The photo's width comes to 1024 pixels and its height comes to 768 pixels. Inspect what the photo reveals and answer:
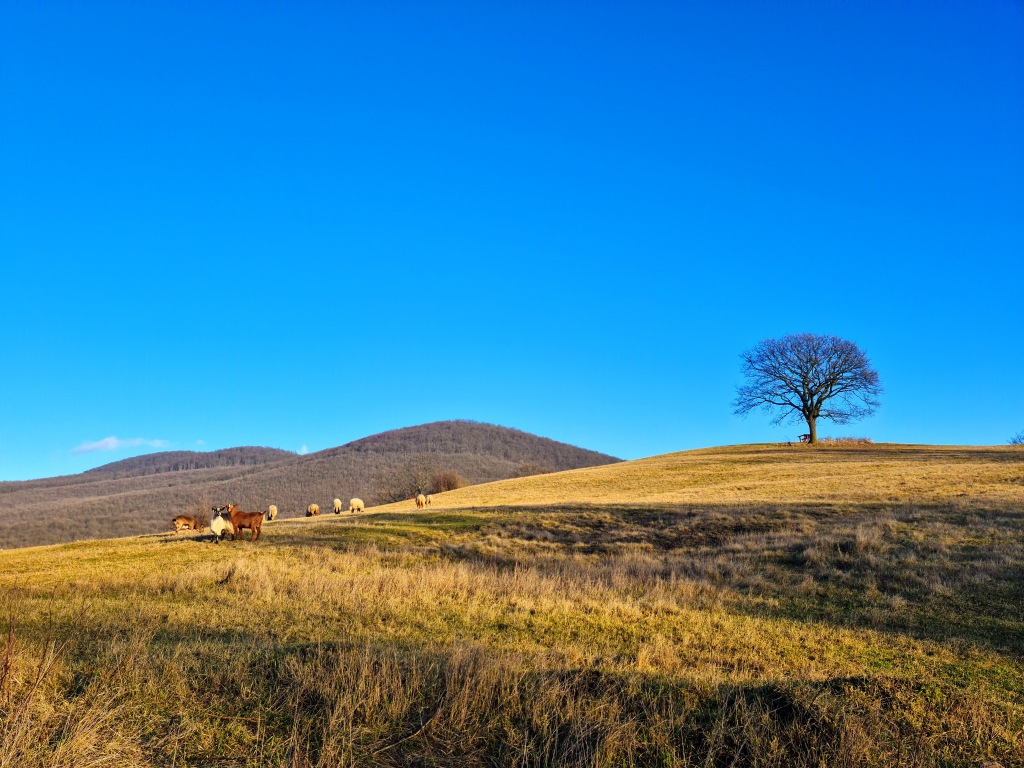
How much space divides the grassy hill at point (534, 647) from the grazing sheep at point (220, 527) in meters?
0.85

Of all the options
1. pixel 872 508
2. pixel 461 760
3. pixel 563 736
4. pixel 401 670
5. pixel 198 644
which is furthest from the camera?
pixel 872 508

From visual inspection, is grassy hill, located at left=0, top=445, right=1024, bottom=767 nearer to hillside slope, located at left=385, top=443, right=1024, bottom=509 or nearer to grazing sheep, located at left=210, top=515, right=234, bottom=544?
grazing sheep, located at left=210, top=515, right=234, bottom=544

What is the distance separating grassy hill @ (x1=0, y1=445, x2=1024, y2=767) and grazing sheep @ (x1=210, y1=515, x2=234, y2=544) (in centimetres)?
85

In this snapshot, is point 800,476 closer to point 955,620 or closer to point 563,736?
point 955,620

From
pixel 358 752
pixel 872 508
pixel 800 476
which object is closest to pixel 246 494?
pixel 800 476

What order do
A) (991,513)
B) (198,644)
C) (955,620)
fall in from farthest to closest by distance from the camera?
(991,513), (955,620), (198,644)

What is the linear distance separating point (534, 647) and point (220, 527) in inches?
600

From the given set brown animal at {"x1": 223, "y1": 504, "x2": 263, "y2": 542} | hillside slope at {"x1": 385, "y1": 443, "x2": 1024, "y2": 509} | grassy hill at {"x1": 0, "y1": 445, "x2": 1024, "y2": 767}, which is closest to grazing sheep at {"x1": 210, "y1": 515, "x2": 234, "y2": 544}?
brown animal at {"x1": 223, "y1": 504, "x2": 263, "y2": 542}

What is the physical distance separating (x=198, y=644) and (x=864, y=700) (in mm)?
7626

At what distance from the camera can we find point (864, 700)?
582 cm

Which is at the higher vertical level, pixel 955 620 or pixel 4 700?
pixel 4 700

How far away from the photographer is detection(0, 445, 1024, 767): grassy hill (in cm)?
496

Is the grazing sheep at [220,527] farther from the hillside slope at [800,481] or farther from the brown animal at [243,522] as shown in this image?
the hillside slope at [800,481]

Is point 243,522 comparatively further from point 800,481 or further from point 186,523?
point 800,481
